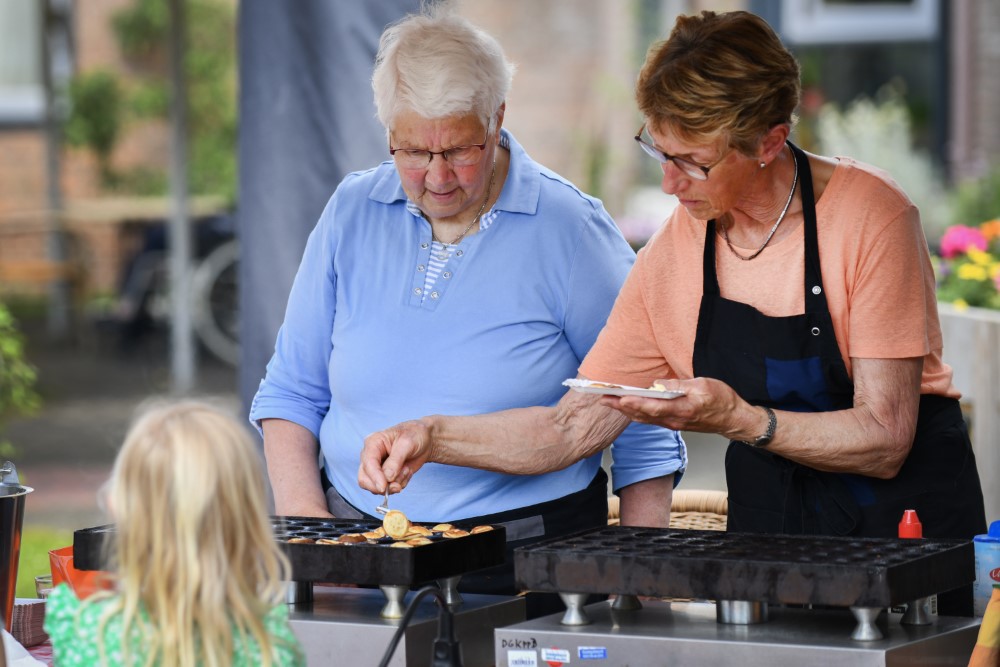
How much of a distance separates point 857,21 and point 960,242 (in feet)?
19.2

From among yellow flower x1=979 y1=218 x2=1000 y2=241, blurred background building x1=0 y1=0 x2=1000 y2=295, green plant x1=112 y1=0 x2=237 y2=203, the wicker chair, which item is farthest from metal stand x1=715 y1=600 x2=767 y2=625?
green plant x1=112 y1=0 x2=237 y2=203

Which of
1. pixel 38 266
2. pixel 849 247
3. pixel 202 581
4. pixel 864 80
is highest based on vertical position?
pixel 864 80

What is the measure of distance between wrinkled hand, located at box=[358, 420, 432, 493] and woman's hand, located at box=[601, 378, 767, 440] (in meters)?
0.36

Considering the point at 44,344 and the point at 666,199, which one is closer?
the point at 666,199

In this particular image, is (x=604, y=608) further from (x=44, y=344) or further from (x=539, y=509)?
(x=44, y=344)

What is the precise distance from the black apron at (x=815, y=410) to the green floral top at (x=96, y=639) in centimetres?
101

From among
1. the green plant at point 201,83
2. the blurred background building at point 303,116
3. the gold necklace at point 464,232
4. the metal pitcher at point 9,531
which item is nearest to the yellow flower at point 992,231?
the blurred background building at point 303,116

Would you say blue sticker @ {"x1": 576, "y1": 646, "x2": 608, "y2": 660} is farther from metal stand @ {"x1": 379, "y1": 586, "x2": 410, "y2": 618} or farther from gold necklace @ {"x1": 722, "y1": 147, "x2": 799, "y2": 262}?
gold necklace @ {"x1": 722, "y1": 147, "x2": 799, "y2": 262}

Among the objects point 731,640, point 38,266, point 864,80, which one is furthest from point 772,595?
point 38,266

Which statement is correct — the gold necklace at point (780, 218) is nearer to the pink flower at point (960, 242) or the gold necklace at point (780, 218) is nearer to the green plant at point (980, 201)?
the pink flower at point (960, 242)

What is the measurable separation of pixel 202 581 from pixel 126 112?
14.2m

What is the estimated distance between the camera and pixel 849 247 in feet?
8.05

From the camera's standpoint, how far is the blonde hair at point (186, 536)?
1.75 meters

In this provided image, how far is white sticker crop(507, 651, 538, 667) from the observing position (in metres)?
2.08
